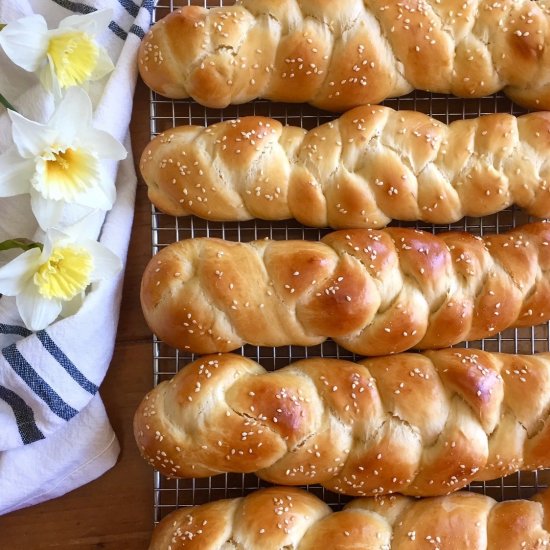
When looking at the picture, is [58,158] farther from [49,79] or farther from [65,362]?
[65,362]

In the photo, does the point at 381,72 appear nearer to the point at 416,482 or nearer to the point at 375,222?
the point at 375,222

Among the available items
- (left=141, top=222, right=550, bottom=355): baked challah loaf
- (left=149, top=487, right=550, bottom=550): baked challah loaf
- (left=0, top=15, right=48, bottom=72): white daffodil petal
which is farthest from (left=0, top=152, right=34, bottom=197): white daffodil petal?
(left=149, top=487, right=550, bottom=550): baked challah loaf

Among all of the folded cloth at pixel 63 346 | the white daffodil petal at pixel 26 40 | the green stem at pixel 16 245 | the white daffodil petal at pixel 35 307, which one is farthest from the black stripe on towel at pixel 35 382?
the white daffodil petal at pixel 26 40

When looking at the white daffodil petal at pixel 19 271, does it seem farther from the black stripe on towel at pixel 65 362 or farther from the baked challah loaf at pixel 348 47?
the baked challah loaf at pixel 348 47

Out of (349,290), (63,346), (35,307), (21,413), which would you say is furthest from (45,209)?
(349,290)

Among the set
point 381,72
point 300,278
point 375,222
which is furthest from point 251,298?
point 381,72

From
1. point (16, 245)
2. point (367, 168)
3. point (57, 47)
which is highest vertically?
point (57, 47)
